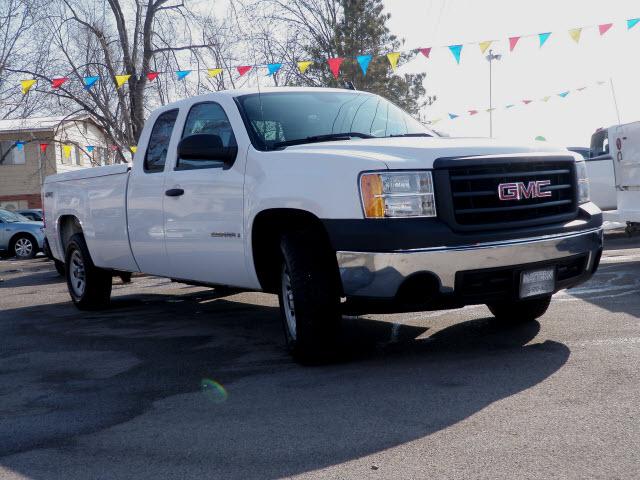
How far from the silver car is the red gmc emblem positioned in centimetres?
1888

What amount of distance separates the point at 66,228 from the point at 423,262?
A: 600 cm

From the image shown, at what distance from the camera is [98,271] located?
28.6 ft

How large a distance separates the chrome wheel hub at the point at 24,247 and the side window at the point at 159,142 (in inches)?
628

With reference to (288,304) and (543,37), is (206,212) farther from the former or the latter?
(543,37)

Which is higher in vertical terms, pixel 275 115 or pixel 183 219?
pixel 275 115

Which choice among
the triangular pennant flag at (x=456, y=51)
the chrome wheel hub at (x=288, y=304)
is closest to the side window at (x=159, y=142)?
the chrome wheel hub at (x=288, y=304)

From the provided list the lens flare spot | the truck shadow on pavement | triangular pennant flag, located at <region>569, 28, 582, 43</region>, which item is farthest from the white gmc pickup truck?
triangular pennant flag, located at <region>569, 28, 582, 43</region>

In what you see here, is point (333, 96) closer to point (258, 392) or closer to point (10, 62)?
point (258, 392)

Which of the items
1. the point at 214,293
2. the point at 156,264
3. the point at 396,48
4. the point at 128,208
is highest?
the point at 396,48

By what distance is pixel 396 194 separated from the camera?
4.82 m

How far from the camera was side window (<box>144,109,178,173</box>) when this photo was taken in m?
7.15

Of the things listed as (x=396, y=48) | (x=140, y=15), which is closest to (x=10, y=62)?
(x=140, y=15)

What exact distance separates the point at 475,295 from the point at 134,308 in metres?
5.06

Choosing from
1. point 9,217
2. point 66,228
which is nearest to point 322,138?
point 66,228
